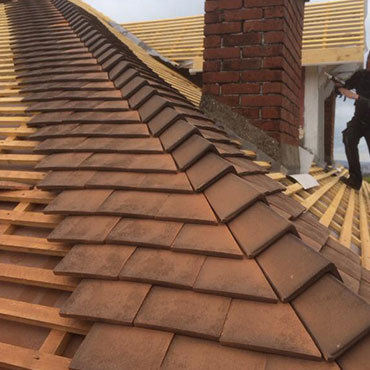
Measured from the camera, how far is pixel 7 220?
1.95 meters

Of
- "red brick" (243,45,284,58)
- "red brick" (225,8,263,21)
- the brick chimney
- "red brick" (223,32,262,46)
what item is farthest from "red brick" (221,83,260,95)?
"red brick" (225,8,263,21)

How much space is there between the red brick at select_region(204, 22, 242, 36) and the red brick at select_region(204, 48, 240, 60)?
157 mm

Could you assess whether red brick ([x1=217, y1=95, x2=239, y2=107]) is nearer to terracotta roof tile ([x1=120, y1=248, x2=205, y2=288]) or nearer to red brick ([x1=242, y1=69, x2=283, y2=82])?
red brick ([x1=242, y1=69, x2=283, y2=82])

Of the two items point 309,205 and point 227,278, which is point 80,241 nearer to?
point 227,278

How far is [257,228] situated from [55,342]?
0.92m

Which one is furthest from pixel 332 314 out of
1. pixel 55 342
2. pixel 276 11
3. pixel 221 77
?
pixel 276 11

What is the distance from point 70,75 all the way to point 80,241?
2172mm

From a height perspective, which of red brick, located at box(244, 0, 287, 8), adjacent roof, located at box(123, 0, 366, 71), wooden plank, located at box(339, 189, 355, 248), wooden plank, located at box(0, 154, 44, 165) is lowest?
wooden plank, located at box(339, 189, 355, 248)

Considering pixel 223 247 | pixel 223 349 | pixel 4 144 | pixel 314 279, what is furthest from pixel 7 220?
pixel 314 279

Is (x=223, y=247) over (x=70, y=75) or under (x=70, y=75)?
under

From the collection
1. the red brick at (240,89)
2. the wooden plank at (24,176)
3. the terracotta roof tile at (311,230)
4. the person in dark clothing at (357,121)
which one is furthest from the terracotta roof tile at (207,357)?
the person in dark clothing at (357,121)

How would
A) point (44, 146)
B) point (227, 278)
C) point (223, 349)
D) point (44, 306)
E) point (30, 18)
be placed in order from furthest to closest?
1. point (30, 18)
2. point (44, 146)
3. point (44, 306)
4. point (227, 278)
5. point (223, 349)

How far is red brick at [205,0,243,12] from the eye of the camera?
323 centimetres

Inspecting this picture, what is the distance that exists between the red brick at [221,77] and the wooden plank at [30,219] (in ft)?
7.37
